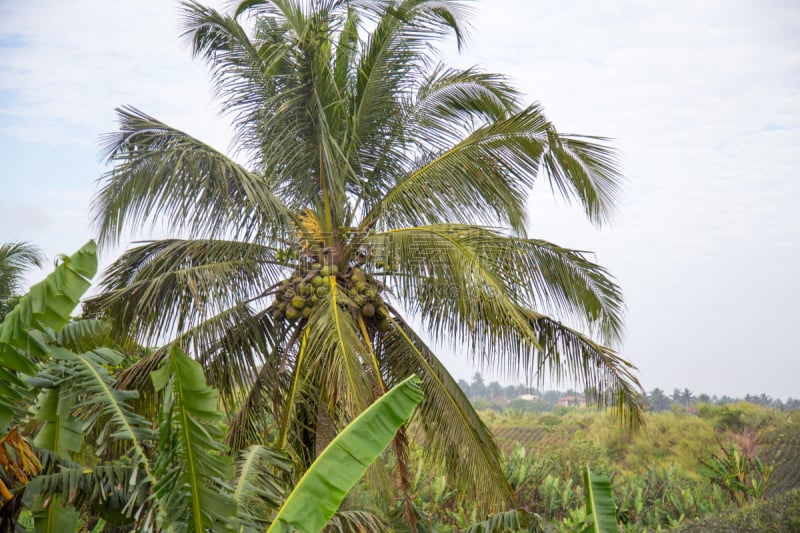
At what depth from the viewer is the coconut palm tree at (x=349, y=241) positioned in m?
6.60

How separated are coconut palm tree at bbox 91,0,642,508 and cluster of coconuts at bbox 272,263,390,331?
0.02 meters

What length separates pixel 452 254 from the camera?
6.49 metres

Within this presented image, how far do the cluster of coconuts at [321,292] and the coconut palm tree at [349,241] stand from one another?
2 centimetres

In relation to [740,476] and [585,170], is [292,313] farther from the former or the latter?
[740,476]

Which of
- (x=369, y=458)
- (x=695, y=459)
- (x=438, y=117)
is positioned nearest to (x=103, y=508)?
(x=369, y=458)

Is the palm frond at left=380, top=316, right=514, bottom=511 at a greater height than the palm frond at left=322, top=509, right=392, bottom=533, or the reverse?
the palm frond at left=380, top=316, right=514, bottom=511

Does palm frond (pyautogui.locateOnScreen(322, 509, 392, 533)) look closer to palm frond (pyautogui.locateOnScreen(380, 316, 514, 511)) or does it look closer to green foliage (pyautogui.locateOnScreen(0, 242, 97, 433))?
palm frond (pyautogui.locateOnScreen(380, 316, 514, 511))

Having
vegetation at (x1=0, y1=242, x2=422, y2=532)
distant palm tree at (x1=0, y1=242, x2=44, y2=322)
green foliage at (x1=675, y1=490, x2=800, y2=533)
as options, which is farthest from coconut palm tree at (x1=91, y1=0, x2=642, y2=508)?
distant palm tree at (x1=0, y1=242, x2=44, y2=322)

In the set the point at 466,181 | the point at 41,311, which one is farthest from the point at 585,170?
the point at 41,311

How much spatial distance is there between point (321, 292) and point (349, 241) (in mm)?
857

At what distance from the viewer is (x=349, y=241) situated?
760 centimetres

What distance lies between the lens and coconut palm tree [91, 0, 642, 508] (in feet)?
21.6

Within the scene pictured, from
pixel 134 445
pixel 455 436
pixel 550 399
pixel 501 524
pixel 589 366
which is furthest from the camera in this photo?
pixel 550 399

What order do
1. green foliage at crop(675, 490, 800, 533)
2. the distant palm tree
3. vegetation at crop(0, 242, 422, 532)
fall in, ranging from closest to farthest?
vegetation at crop(0, 242, 422, 532) → green foliage at crop(675, 490, 800, 533) → the distant palm tree
